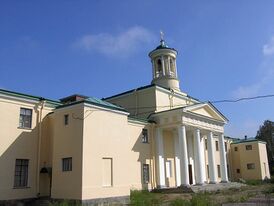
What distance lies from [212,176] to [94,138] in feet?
52.4

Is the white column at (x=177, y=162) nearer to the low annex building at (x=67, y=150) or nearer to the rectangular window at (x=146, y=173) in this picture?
the low annex building at (x=67, y=150)

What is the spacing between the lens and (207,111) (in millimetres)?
32875

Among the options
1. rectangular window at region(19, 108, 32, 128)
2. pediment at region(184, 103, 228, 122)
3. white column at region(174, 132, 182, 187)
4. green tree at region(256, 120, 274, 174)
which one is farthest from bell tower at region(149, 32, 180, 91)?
green tree at region(256, 120, 274, 174)

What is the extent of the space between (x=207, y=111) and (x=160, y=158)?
7850mm

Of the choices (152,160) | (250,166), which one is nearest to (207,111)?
(152,160)

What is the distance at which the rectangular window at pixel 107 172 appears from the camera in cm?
2036

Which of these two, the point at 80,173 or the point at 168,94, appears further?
the point at 168,94

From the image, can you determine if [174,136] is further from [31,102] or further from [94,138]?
[31,102]

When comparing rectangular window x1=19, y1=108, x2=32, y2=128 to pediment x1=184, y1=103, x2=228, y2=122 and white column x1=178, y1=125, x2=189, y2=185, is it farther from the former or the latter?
pediment x1=184, y1=103, x2=228, y2=122

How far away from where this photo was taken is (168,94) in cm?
3250

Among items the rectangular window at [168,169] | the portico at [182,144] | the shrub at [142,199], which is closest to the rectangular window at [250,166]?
the portico at [182,144]

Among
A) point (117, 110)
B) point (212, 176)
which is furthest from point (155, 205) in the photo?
point (212, 176)

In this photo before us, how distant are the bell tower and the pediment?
4.26m

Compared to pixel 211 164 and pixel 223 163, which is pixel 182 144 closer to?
pixel 211 164
